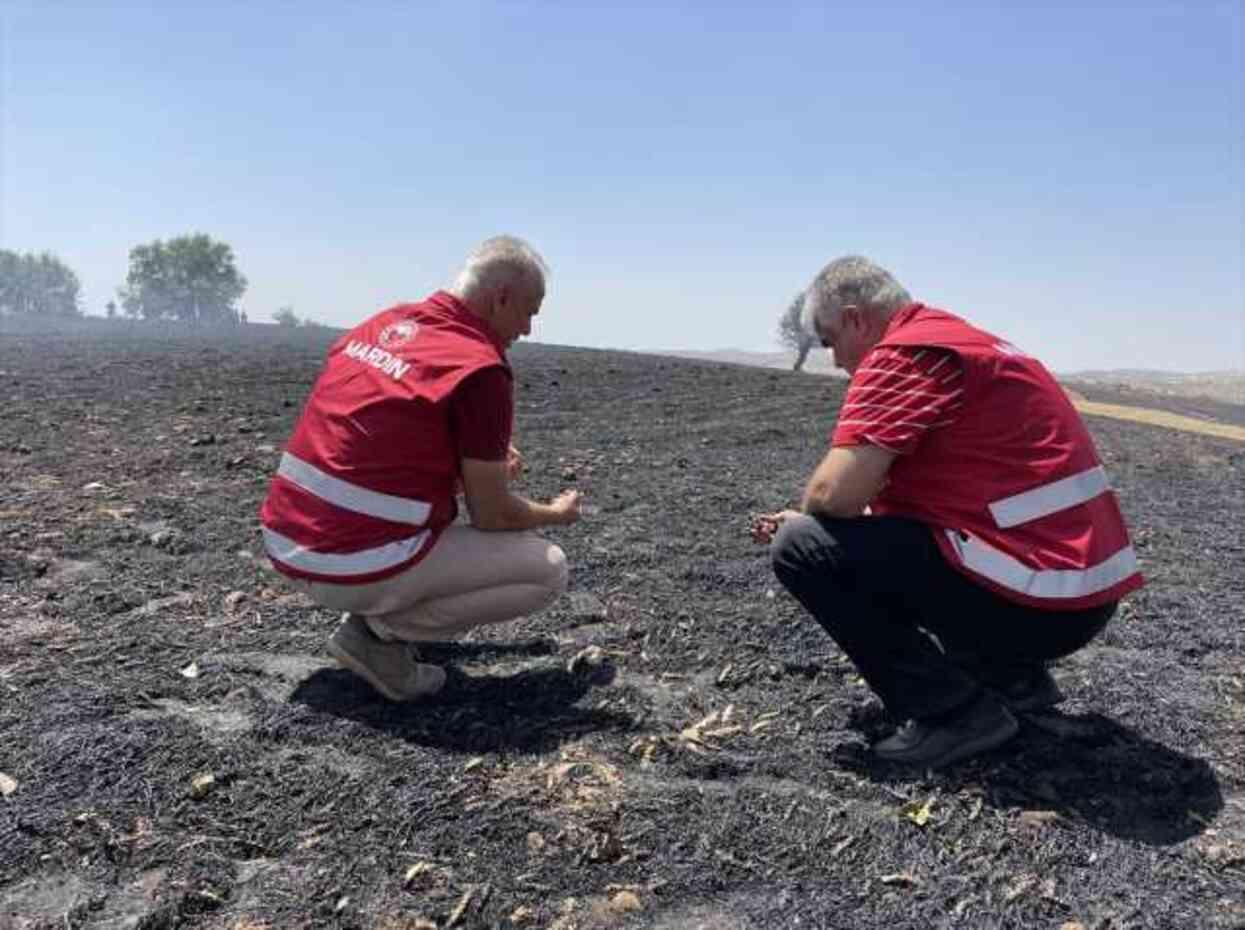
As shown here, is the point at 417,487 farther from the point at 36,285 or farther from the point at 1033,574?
the point at 36,285

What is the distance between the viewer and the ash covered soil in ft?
7.29

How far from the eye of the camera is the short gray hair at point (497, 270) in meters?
3.10

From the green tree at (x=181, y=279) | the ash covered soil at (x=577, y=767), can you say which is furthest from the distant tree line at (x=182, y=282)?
the ash covered soil at (x=577, y=767)

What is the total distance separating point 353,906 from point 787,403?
37.2 ft

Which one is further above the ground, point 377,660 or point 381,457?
point 381,457

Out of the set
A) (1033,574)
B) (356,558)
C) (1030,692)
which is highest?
(1033,574)

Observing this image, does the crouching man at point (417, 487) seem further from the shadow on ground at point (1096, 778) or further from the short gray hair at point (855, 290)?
the shadow on ground at point (1096, 778)

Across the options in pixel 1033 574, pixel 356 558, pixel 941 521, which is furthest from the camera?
pixel 356 558

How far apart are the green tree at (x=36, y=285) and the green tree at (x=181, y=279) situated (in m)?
13.5

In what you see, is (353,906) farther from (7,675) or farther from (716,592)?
(716,592)

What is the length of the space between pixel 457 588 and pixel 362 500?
466 mm

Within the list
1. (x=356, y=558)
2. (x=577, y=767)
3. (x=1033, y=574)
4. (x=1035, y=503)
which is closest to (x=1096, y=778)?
(x=1033, y=574)

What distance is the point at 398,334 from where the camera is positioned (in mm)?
3072

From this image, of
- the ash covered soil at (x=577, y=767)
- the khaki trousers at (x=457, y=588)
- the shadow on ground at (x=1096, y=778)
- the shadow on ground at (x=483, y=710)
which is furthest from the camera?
the khaki trousers at (x=457, y=588)
